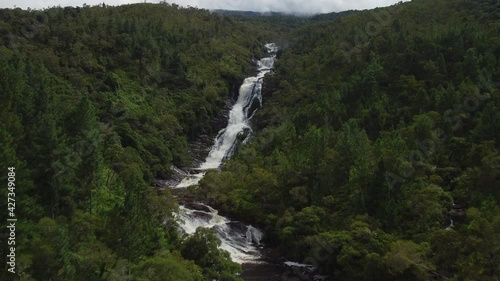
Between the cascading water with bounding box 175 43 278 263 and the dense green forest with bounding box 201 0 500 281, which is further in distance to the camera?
the cascading water with bounding box 175 43 278 263

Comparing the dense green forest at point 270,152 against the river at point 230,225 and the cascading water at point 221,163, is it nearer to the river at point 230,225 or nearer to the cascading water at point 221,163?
the river at point 230,225

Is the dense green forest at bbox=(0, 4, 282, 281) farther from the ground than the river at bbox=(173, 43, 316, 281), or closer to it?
farther from the ground

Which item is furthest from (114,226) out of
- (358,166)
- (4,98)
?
(358,166)

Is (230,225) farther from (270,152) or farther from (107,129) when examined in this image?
(107,129)

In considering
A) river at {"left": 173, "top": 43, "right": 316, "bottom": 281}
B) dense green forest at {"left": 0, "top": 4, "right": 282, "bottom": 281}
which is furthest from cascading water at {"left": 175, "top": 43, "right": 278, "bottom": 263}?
dense green forest at {"left": 0, "top": 4, "right": 282, "bottom": 281}

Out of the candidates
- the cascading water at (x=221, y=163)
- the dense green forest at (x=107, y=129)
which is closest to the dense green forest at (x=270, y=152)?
the dense green forest at (x=107, y=129)

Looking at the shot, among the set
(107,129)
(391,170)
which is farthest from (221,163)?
(391,170)

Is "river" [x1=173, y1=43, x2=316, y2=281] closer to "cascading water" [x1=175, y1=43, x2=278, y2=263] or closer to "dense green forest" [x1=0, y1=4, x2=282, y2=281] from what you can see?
"cascading water" [x1=175, y1=43, x2=278, y2=263]
